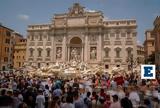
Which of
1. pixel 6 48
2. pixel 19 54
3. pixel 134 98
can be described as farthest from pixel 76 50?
pixel 134 98

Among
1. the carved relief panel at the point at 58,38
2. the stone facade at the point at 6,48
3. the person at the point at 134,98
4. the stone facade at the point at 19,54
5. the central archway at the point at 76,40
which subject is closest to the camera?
the person at the point at 134,98

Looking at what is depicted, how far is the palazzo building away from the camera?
49312 millimetres

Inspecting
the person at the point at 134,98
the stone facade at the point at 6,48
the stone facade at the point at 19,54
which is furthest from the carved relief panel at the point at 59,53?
the person at the point at 134,98

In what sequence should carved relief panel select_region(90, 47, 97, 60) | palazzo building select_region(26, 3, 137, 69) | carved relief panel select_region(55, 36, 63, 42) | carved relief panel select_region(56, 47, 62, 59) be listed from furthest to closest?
carved relief panel select_region(55, 36, 63, 42), carved relief panel select_region(56, 47, 62, 59), carved relief panel select_region(90, 47, 97, 60), palazzo building select_region(26, 3, 137, 69)

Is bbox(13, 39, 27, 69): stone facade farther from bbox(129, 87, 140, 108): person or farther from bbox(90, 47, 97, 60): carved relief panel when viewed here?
bbox(129, 87, 140, 108): person

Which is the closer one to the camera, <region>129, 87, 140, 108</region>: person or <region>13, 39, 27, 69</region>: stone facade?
<region>129, 87, 140, 108</region>: person

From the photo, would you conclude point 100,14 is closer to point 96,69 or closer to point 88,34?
point 88,34

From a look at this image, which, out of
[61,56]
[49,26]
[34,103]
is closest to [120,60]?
[61,56]

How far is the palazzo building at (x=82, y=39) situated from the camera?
49.3 meters

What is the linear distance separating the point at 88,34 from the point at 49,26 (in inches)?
354

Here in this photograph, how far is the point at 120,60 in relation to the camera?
161ft

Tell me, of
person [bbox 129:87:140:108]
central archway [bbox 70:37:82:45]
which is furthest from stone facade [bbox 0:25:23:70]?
person [bbox 129:87:140:108]

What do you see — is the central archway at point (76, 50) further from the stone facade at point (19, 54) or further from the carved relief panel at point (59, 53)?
the stone facade at point (19, 54)

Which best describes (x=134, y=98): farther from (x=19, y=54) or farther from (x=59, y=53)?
(x=19, y=54)
